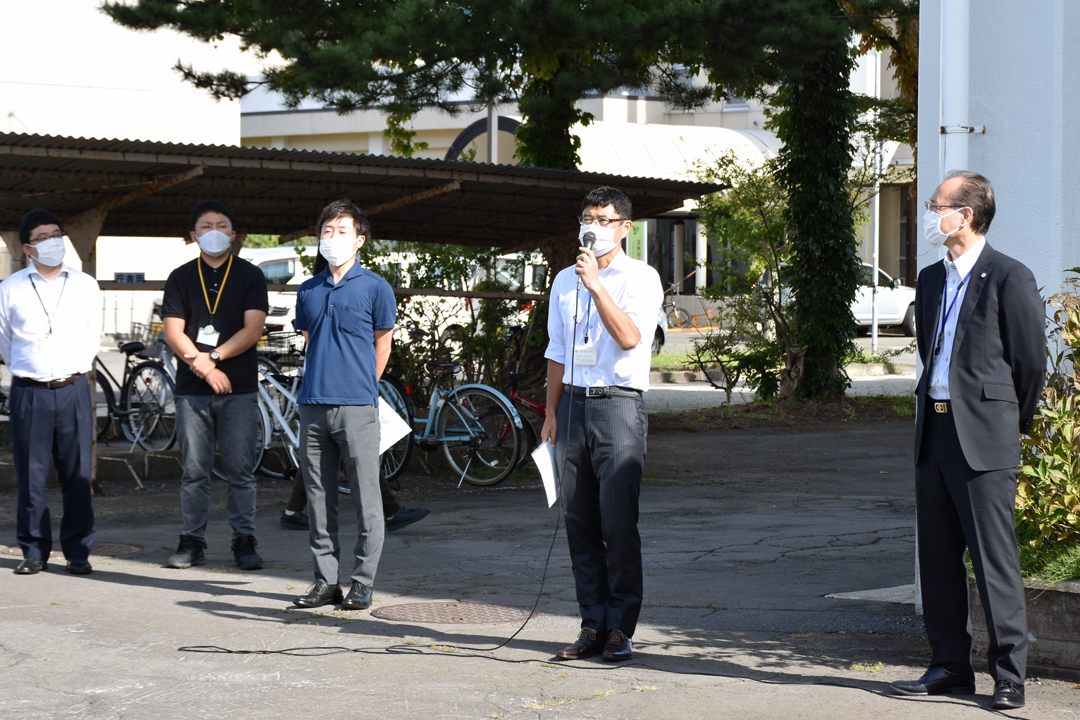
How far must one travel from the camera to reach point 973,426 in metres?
4.76

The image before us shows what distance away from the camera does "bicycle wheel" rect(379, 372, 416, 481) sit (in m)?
11.1

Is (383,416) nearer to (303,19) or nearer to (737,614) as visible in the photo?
(737,614)

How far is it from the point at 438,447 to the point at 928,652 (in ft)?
21.9

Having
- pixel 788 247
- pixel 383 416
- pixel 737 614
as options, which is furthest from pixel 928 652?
pixel 788 247

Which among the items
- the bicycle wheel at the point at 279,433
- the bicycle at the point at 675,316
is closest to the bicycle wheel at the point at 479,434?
the bicycle wheel at the point at 279,433

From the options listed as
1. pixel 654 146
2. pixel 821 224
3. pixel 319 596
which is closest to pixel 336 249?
pixel 319 596

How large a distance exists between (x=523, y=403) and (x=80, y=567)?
492cm

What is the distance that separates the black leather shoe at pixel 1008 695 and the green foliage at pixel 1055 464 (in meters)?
0.69

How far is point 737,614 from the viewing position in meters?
6.33

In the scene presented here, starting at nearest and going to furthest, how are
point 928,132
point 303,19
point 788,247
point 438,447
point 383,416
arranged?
point 928,132
point 383,416
point 438,447
point 303,19
point 788,247

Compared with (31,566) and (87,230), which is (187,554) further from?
(87,230)

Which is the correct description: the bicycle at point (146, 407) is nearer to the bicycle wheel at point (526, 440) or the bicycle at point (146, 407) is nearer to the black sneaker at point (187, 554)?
the bicycle wheel at point (526, 440)

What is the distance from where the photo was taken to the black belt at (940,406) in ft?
16.0

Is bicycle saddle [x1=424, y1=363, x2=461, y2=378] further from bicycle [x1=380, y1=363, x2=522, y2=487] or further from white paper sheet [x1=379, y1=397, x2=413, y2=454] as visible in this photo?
white paper sheet [x1=379, y1=397, x2=413, y2=454]
